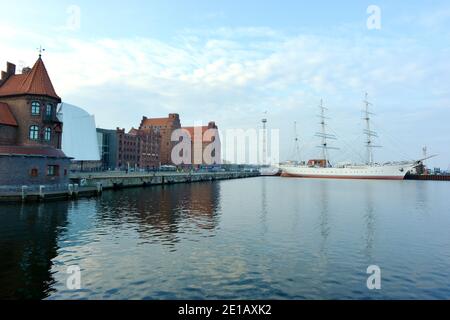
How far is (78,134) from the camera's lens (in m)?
96.0

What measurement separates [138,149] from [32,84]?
11103 centimetres

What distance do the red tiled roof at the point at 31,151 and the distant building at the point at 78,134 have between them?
42.1 meters

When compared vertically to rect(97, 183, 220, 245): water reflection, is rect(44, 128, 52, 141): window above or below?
above

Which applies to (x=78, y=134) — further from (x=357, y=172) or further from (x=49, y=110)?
(x=357, y=172)

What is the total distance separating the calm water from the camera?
50.4ft

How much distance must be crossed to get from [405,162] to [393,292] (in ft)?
509

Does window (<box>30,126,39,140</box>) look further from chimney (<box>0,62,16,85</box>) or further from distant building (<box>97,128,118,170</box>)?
distant building (<box>97,128,118,170</box>)

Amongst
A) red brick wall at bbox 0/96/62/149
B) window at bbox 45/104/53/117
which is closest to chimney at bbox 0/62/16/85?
red brick wall at bbox 0/96/62/149

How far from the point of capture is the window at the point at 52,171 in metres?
49.8

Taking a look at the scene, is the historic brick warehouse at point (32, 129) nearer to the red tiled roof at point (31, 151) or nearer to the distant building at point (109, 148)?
the red tiled roof at point (31, 151)

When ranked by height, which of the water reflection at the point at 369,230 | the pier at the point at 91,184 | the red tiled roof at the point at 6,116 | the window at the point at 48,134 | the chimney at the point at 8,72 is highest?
the chimney at the point at 8,72

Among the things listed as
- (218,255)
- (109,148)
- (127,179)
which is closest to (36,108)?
(127,179)

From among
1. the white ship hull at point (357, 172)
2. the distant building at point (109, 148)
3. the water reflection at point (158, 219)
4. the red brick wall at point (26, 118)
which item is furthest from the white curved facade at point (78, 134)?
the white ship hull at point (357, 172)
